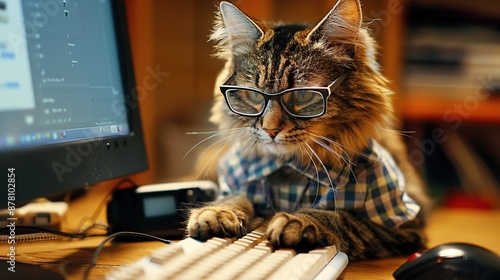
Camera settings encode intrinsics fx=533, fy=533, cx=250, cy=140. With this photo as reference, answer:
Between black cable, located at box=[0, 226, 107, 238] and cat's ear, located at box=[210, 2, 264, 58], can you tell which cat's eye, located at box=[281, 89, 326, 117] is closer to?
cat's ear, located at box=[210, 2, 264, 58]

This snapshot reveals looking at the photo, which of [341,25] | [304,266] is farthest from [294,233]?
[341,25]

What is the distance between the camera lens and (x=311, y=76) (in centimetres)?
96

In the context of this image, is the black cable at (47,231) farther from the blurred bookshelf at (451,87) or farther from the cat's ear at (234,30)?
the blurred bookshelf at (451,87)

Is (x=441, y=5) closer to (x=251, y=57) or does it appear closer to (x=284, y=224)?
(x=251, y=57)

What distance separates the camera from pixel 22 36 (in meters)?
0.71

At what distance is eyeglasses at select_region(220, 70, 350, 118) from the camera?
3.01 ft

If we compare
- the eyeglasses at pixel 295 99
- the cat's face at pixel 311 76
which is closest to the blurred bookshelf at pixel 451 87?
the cat's face at pixel 311 76

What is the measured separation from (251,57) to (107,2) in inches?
11.5

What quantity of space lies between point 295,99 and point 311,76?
2.1 inches

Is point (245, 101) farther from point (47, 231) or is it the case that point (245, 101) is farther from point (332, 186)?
point (47, 231)

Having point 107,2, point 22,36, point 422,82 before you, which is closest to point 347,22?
point 107,2

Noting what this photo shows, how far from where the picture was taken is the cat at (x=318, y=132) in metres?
0.95

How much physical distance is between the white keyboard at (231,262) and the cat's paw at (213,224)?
0.03 meters

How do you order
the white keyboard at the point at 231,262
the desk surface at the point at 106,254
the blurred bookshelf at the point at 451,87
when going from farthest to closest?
the blurred bookshelf at the point at 451,87, the desk surface at the point at 106,254, the white keyboard at the point at 231,262
